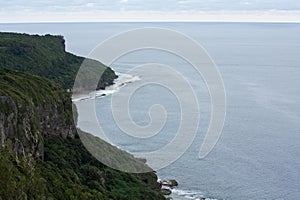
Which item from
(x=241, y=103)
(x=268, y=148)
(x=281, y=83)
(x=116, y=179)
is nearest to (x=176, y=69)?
(x=281, y=83)

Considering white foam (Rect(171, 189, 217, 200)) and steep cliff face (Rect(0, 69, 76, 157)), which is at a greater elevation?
steep cliff face (Rect(0, 69, 76, 157))

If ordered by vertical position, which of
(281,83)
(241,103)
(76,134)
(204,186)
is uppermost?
(281,83)

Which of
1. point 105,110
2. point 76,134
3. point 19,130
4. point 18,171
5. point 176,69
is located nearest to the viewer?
point 18,171

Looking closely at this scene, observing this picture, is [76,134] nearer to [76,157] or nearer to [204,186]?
[76,157]

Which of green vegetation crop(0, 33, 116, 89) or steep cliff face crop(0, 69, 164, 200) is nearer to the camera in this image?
steep cliff face crop(0, 69, 164, 200)

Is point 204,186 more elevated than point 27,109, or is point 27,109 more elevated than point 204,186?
point 27,109

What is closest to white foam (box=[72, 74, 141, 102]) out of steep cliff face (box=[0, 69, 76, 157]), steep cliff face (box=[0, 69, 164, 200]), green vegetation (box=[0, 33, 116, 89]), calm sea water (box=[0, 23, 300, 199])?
green vegetation (box=[0, 33, 116, 89])

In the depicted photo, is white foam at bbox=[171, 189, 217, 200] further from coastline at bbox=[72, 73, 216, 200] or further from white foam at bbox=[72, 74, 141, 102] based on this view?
white foam at bbox=[72, 74, 141, 102]

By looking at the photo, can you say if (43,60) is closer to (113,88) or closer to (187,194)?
(113,88)
